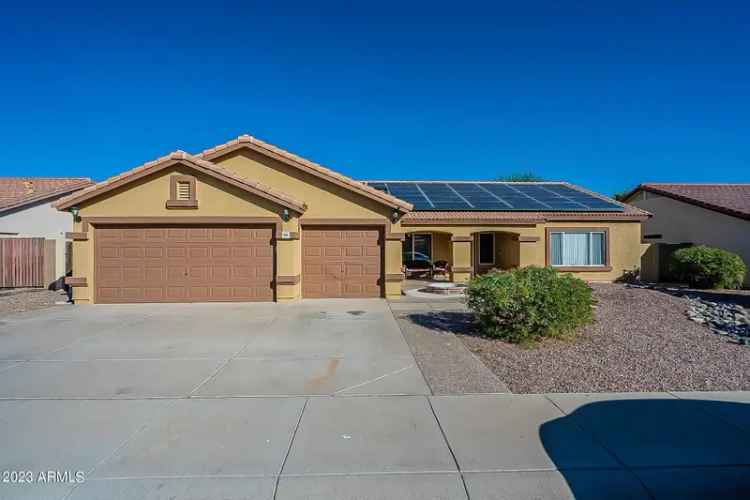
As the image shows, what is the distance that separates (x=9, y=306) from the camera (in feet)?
40.9

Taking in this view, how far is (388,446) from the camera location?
12.9 ft

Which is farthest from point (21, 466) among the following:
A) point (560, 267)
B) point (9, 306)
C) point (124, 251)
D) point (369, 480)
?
point (560, 267)

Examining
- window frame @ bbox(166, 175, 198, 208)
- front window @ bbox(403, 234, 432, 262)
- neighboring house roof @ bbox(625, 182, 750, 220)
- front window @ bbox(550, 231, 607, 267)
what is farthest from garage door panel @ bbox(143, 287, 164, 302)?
neighboring house roof @ bbox(625, 182, 750, 220)

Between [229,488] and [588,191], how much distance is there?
22361 mm

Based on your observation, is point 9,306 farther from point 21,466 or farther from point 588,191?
point 588,191

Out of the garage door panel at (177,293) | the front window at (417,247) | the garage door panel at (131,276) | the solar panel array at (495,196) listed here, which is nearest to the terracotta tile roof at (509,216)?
the solar panel array at (495,196)

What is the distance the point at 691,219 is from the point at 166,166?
22.5 meters

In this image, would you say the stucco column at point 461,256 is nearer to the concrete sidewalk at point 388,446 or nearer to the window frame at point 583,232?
the window frame at point 583,232

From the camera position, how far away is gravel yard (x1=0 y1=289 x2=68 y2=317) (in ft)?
39.6

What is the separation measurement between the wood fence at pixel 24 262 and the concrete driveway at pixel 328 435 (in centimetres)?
1289

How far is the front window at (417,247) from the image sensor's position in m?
24.2

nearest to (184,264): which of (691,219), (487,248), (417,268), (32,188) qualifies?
(417,268)

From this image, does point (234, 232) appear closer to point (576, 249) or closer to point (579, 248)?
point (576, 249)

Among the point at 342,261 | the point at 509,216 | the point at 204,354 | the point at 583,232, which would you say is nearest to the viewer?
the point at 204,354
